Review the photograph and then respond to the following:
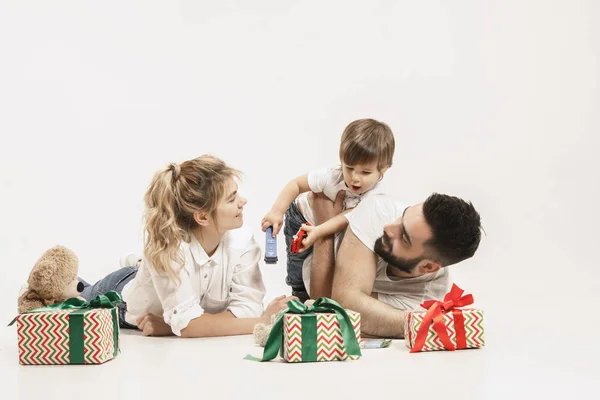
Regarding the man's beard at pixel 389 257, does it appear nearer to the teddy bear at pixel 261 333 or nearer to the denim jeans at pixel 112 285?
the teddy bear at pixel 261 333

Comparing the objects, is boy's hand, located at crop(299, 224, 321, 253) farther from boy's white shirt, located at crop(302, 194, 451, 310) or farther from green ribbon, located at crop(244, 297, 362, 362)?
green ribbon, located at crop(244, 297, 362, 362)

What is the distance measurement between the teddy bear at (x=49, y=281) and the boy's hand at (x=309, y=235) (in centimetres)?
109

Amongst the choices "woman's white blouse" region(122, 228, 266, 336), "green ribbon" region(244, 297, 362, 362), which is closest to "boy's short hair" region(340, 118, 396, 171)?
"woman's white blouse" region(122, 228, 266, 336)

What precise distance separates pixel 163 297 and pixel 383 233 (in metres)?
1.06

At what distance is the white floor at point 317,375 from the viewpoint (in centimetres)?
286

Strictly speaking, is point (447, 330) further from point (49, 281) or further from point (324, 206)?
point (49, 281)

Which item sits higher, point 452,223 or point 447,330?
point 452,223

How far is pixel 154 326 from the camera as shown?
4.08m

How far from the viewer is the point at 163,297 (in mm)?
3902

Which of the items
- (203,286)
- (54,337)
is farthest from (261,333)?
(54,337)

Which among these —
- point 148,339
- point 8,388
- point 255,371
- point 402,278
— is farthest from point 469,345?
point 8,388

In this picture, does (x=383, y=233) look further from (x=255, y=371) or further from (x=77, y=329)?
(x=77, y=329)

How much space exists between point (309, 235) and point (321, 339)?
0.90 meters

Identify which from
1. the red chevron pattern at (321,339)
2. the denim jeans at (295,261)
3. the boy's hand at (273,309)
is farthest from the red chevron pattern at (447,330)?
the denim jeans at (295,261)
